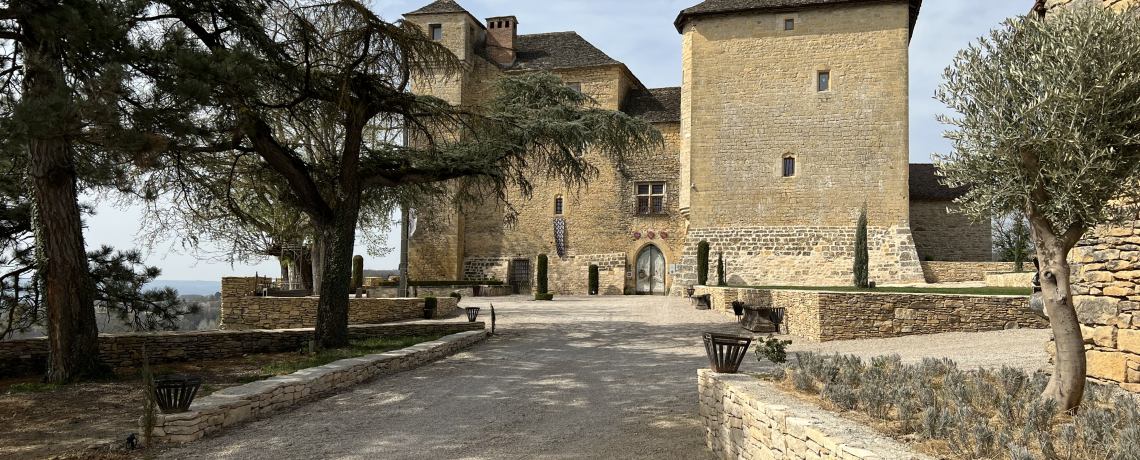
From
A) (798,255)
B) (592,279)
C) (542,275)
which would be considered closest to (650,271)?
(592,279)

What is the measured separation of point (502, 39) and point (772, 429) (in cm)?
2675

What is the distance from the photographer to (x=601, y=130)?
14.1 meters

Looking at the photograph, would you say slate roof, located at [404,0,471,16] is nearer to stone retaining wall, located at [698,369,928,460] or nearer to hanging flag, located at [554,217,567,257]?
hanging flag, located at [554,217,567,257]

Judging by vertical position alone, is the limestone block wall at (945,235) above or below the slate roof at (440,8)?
below

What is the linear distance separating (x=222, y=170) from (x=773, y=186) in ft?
55.5

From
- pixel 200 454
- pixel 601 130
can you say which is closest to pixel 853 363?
pixel 200 454

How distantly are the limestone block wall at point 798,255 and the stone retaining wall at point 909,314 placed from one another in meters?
9.96

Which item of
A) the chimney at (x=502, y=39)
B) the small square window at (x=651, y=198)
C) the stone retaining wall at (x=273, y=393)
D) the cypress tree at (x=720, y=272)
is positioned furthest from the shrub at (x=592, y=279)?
the stone retaining wall at (x=273, y=393)

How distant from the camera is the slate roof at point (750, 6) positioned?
2323cm

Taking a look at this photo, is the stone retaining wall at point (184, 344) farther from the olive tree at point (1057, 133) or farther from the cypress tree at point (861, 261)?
the cypress tree at point (861, 261)

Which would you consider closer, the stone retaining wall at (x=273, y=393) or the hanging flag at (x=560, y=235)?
the stone retaining wall at (x=273, y=393)

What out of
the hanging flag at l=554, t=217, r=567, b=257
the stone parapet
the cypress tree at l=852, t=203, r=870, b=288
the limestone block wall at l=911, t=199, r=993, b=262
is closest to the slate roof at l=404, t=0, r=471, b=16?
the hanging flag at l=554, t=217, r=567, b=257

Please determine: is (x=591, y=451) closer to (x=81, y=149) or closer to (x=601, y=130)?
(x=81, y=149)

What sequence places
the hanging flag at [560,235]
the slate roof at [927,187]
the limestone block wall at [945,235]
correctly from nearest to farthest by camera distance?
the limestone block wall at [945,235], the slate roof at [927,187], the hanging flag at [560,235]
